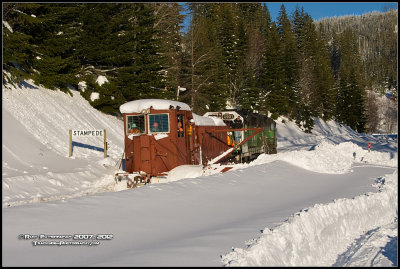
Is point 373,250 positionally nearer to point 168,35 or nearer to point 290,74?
point 168,35

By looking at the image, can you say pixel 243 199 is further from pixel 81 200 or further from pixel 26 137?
pixel 26 137

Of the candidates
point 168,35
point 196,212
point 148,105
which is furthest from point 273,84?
point 196,212

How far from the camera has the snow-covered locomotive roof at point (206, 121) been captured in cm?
1598

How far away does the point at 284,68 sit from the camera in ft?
203

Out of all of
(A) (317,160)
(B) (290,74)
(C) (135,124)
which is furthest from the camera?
(B) (290,74)

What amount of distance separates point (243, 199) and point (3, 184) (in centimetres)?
756

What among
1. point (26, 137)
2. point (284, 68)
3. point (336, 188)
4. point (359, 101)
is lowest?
point (336, 188)

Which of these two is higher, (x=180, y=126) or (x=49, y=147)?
(x=180, y=126)

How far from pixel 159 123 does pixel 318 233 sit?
7.82 m

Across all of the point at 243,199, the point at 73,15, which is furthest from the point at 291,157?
the point at 73,15

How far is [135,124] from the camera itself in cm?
1452

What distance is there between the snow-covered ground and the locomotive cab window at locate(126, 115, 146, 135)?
6.44 feet

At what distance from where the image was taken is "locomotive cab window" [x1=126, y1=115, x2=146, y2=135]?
14414 mm

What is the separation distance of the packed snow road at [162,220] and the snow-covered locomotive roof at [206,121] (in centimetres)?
360
